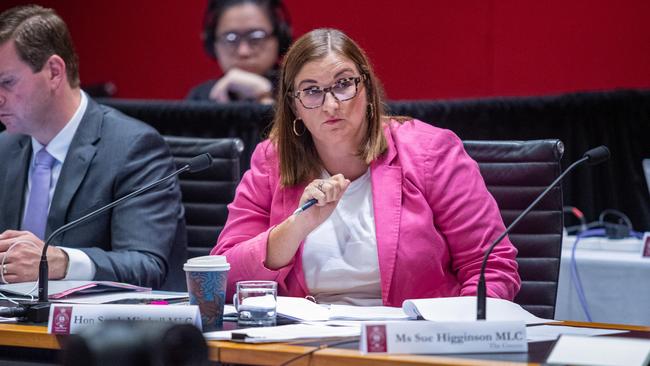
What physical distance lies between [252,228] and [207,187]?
2.01ft

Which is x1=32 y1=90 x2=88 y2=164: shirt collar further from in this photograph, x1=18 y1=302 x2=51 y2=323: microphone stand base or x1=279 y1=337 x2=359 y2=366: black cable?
x1=279 y1=337 x2=359 y2=366: black cable

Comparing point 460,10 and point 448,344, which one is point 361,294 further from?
point 460,10

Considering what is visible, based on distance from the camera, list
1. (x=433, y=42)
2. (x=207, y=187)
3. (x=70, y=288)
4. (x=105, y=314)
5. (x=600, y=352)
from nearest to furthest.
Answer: (x=600, y=352), (x=105, y=314), (x=70, y=288), (x=207, y=187), (x=433, y=42)

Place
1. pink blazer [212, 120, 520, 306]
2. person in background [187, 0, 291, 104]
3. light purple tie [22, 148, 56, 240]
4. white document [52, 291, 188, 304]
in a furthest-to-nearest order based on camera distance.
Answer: person in background [187, 0, 291, 104] → light purple tie [22, 148, 56, 240] → pink blazer [212, 120, 520, 306] → white document [52, 291, 188, 304]

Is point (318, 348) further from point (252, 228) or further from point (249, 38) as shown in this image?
point (249, 38)

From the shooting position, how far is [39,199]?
289cm

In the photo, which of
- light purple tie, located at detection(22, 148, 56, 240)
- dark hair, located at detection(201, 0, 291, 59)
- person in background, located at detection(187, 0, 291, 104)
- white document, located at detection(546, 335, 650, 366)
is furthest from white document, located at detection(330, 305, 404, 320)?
dark hair, located at detection(201, 0, 291, 59)

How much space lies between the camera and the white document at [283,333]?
1.72m

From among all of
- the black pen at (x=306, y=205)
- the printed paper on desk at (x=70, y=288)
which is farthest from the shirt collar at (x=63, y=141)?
the black pen at (x=306, y=205)

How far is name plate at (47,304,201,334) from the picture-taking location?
1737 millimetres

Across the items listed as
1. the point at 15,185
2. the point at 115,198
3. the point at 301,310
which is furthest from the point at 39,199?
the point at 301,310

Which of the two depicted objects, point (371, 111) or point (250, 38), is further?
point (250, 38)

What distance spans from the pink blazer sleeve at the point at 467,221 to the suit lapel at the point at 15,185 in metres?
1.27

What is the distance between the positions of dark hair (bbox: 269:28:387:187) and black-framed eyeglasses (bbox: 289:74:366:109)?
0.21ft
